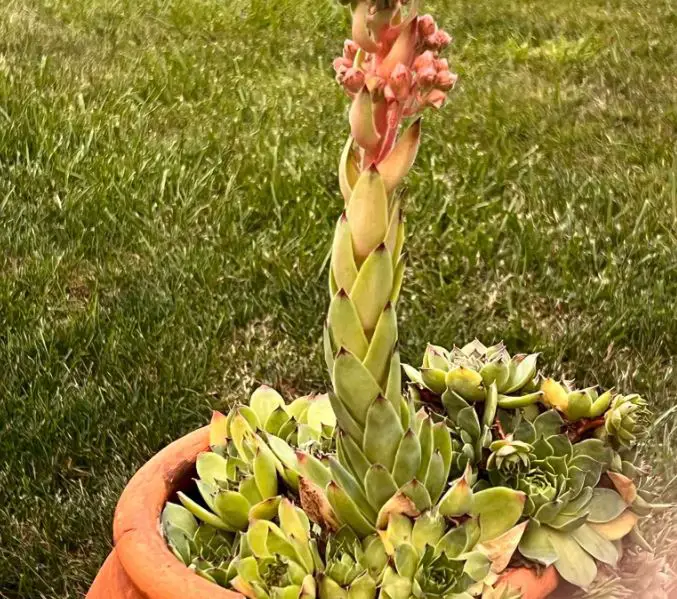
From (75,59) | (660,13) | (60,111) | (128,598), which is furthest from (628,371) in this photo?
(660,13)

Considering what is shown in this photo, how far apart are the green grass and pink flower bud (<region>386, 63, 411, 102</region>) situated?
100 cm

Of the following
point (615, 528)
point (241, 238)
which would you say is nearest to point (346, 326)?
point (615, 528)

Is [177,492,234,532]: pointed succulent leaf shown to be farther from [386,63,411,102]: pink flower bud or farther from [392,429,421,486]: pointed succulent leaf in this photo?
[386,63,411,102]: pink flower bud

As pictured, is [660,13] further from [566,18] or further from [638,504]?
[638,504]

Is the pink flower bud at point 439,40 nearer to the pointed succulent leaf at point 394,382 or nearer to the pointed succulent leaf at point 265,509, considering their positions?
the pointed succulent leaf at point 394,382

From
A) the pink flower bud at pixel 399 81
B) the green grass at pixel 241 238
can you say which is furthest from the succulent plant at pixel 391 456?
the green grass at pixel 241 238

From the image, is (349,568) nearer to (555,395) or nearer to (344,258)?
(344,258)

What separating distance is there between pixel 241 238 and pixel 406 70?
1.78 meters

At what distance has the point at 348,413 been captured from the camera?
1.30m

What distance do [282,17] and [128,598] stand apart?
341 centimetres

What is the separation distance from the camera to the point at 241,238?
2.86 metres

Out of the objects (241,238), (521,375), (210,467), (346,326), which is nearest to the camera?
(346,326)

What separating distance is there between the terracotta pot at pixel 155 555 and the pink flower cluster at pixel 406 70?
0.66 metres

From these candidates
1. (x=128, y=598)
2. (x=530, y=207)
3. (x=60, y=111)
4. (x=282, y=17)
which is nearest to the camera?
(x=128, y=598)
